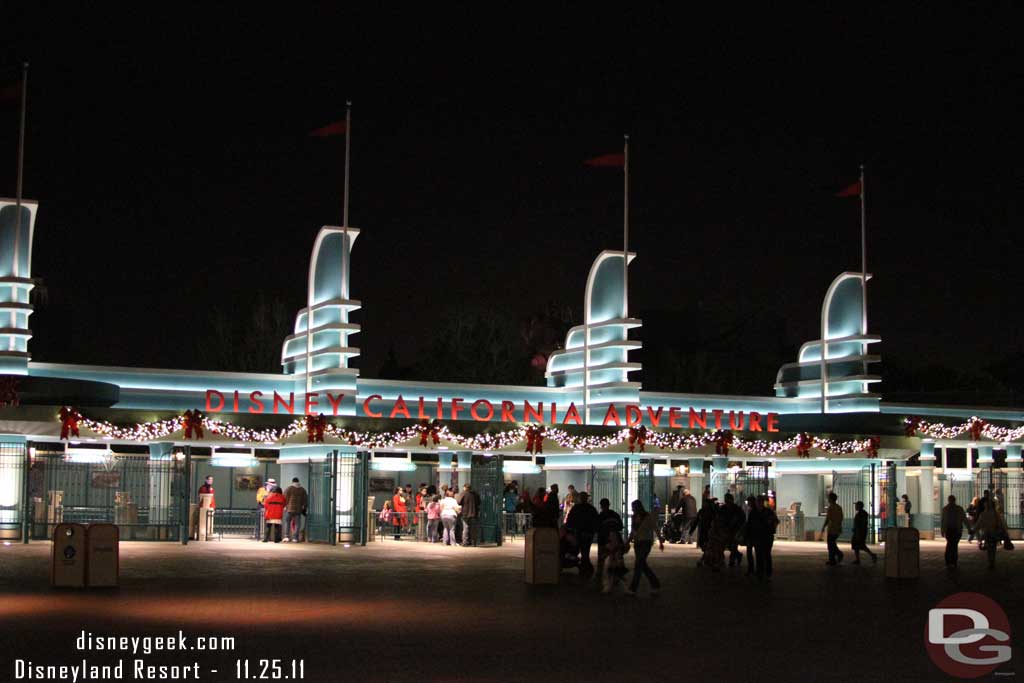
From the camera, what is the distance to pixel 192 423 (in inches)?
1417

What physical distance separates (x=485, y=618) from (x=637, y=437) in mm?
22543

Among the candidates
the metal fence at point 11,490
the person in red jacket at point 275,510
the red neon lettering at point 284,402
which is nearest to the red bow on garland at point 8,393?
the metal fence at point 11,490

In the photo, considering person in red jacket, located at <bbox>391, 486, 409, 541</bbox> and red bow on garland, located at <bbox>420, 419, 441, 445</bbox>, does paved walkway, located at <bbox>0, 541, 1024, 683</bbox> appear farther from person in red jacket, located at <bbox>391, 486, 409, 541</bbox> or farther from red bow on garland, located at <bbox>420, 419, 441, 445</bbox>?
person in red jacket, located at <bbox>391, 486, 409, 541</bbox>

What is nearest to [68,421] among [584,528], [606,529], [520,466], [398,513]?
[398,513]

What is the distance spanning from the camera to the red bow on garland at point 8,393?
3378 cm

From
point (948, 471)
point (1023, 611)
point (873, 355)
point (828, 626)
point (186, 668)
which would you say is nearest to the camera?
point (186, 668)

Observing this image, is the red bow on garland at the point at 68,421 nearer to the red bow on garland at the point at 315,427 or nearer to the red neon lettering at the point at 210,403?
the red neon lettering at the point at 210,403

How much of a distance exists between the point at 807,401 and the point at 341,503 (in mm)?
17525

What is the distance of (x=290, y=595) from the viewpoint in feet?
68.6

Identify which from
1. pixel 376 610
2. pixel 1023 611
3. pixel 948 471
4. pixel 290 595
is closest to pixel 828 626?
pixel 1023 611

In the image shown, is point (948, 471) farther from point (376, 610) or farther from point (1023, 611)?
point (376, 610)

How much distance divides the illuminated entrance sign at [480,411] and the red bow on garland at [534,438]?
1969 millimetres

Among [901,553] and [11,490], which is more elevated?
[11,490]

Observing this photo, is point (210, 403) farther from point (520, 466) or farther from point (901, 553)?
point (901, 553)
